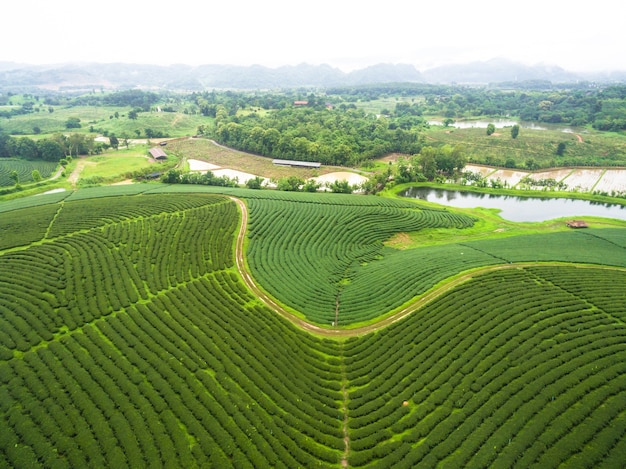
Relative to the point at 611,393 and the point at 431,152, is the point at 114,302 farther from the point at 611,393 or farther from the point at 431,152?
the point at 431,152

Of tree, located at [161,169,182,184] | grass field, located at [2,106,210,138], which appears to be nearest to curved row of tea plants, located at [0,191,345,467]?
tree, located at [161,169,182,184]

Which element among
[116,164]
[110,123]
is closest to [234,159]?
[116,164]

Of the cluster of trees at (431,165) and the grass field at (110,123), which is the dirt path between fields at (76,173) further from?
the cluster of trees at (431,165)

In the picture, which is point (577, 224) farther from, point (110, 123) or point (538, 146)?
point (110, 123)

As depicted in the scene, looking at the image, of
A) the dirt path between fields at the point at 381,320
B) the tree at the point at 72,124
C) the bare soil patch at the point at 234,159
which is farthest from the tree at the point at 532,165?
the tree at the point at 72,124

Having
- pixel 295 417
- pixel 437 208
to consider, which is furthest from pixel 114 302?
pixel 437 208

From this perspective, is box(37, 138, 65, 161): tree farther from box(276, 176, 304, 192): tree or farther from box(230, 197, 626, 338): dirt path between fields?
box(230, 197, 626, 338): dirt path between fields
